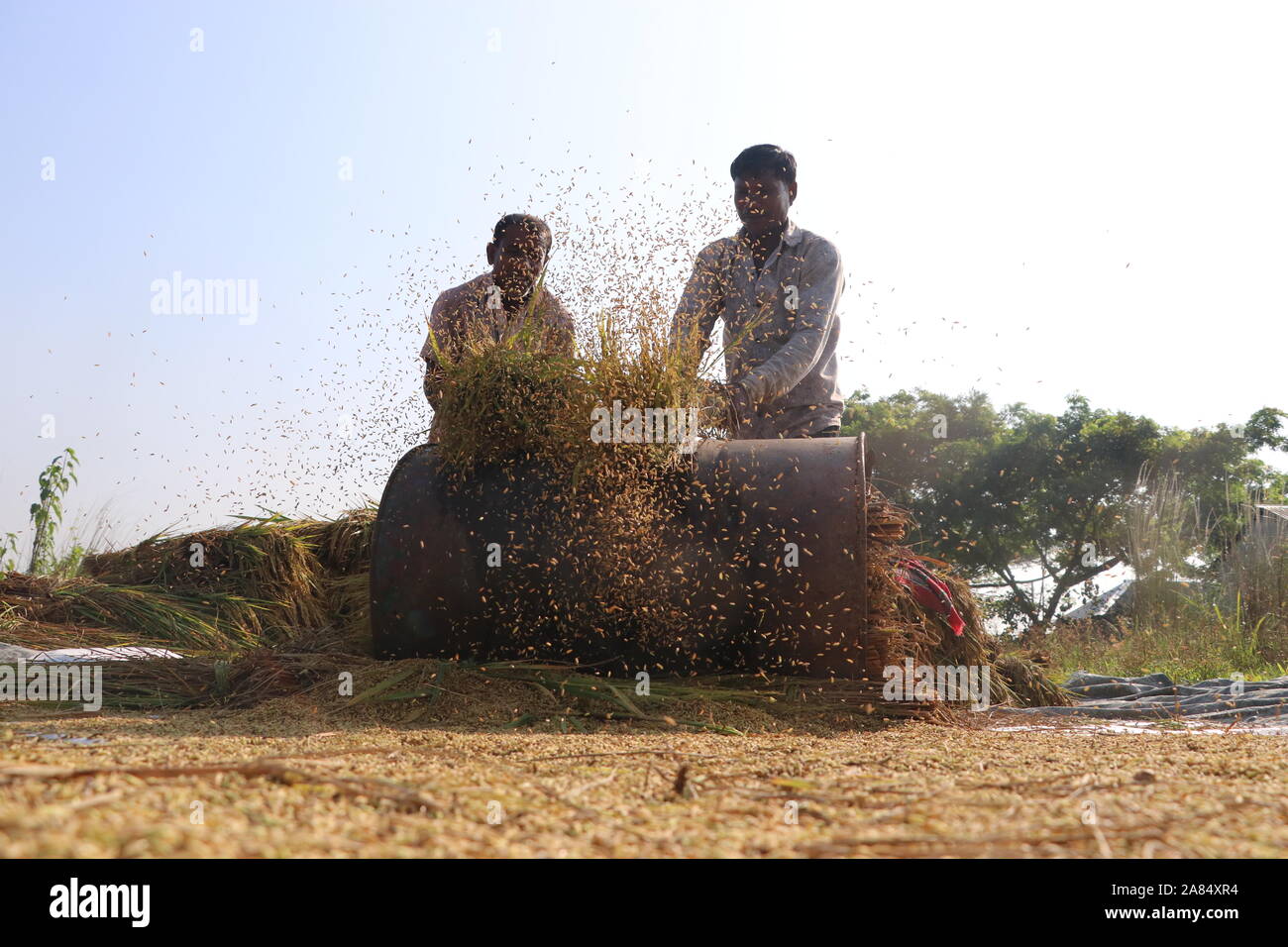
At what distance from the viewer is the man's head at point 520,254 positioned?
4383mm

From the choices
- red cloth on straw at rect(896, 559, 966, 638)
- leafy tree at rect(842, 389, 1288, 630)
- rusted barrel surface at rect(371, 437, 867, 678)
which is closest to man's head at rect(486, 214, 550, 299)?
rusted barrel surface at rect(371, 437, 867, 678)

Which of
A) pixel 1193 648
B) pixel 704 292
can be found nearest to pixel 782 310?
pixel 704 292

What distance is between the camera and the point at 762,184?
410cm

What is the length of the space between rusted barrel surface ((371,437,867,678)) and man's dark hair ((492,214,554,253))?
1632mm

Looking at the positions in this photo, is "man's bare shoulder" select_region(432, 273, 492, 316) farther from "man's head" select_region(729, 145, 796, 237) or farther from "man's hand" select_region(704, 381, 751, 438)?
"man's hand" select_region(704, 381, 751, 438)

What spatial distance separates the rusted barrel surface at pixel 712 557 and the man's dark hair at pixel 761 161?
1.50 metres

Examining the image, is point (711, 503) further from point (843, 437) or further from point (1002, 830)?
point (1002, 830)

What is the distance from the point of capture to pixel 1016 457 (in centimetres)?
1783

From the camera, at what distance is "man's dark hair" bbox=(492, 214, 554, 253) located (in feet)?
14.6

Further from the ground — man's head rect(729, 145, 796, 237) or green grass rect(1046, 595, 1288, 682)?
man's head rect(729, 145, 796, 237)

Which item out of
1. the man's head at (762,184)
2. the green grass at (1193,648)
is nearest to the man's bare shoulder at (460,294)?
the man's head at (762,184)

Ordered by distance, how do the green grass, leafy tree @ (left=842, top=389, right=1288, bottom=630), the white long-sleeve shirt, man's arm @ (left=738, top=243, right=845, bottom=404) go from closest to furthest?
1. man's arm @ (left=738, top=243, right=845, bottom=404)
2. the white long-sleeve shirt
3. the green grass
4. leafy tree @ (left=842, top=389, right=1288, bottom=630)

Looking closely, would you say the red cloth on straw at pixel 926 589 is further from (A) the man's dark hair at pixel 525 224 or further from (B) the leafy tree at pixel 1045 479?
(B) the leafy tree at pixel 1045 479
